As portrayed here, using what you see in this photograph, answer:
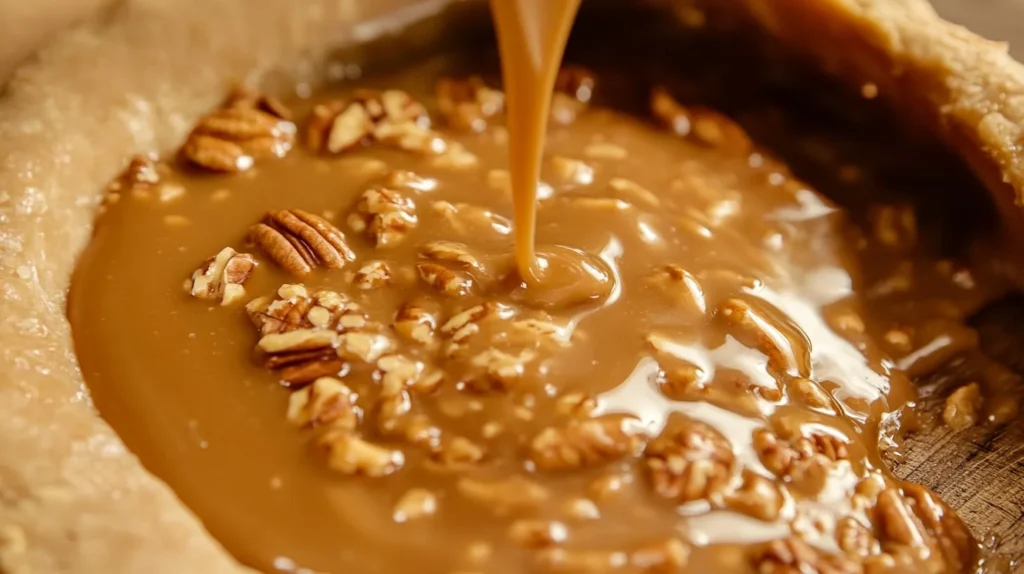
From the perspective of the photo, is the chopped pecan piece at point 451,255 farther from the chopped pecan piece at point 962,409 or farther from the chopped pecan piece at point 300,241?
the chopped pecan piece at point 962,409

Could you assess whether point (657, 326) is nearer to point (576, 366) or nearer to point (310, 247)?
point (576, 366)

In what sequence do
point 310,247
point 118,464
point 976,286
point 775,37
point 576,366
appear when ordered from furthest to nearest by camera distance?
point 775,37
point 976,286
point 310,247
point 576,366
point 118,464

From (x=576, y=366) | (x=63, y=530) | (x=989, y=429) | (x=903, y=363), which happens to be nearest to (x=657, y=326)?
(x=576, y=366)

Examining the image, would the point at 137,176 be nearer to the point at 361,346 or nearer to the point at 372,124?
the point at 372,124

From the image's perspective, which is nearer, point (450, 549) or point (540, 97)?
point (450, 549)

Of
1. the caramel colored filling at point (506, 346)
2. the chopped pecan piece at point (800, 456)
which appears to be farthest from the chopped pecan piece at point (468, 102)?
the chopped pecan piece at point (800, 456)

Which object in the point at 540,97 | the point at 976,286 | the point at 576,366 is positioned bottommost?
the point at 576,366

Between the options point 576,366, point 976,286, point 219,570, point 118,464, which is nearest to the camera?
point 219,570

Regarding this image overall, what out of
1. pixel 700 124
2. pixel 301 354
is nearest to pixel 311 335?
pixel 301 354
